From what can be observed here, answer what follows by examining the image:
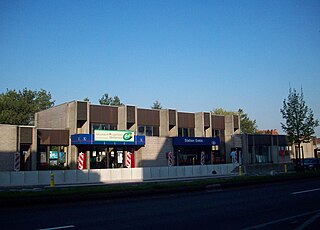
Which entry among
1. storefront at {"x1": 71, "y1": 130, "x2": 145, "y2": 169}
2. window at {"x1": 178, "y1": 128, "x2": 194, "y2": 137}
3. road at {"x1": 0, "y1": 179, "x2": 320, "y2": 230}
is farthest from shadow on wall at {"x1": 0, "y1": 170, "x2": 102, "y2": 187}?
window at {"x1": 178, "y1": 128, "x2": 194, "y2": 137}

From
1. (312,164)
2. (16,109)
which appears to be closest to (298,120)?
(312,164)

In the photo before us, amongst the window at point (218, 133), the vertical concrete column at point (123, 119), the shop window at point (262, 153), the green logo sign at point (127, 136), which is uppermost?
the vertical concrete column at point (123, 119)

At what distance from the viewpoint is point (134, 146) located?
45.1m

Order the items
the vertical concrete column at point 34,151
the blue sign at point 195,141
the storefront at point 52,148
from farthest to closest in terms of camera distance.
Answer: the blue sign at point 195,141, the storefront at point 52,148, the vertical concrete column at point 34,151

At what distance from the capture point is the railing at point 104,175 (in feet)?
92.0

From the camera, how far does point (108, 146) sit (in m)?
44.2

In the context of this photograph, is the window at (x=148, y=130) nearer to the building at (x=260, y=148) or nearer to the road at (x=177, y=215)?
the building at (x=260, y=148)

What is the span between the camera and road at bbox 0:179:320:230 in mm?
9703

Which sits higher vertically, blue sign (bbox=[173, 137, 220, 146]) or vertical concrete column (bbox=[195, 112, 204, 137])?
vertical concrete column (bbox=[195, 112, 204, 137])

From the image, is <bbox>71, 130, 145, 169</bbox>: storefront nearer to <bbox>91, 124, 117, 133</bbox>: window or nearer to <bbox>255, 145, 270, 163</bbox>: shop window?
<bbox>91, 124, 117, 133</bbox>: window

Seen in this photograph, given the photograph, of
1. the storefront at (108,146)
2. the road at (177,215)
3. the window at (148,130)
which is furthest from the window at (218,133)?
the road at (177,215)

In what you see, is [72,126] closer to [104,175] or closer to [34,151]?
[34,151]

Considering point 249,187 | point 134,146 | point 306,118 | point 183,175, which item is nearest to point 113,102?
point 134,146

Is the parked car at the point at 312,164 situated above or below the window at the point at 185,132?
below
